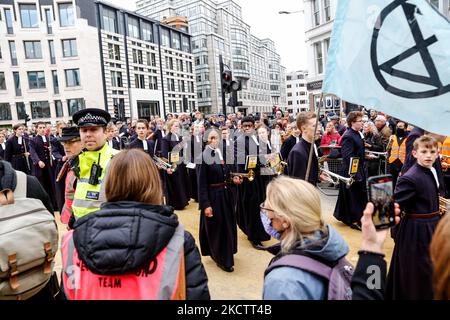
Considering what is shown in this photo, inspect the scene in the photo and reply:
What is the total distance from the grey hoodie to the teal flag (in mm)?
1301

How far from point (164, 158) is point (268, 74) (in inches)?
3866

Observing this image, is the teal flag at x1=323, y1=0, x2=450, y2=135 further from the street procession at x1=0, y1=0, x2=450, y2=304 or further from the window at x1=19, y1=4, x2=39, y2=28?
the window at x1=19, y1=4, x2=39, y2=28

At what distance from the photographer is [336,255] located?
5.24 feet

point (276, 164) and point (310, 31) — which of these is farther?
point (310, 31)

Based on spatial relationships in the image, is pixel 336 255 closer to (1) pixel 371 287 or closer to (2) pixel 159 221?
(1) pixel 371 287

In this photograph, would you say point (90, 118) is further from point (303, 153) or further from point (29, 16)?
point (29, 16)

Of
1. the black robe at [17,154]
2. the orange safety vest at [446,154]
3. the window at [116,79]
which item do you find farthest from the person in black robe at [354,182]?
the window at [116,79]

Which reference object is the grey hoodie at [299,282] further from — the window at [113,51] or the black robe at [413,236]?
the window at [113,51]

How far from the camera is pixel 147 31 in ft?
174

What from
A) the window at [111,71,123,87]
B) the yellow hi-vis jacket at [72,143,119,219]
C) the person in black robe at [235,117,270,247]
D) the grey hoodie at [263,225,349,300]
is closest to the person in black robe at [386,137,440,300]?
the grey hoodie at [263,225,349,300]

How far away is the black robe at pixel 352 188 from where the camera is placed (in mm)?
5922

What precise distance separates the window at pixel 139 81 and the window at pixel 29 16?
46.0ft

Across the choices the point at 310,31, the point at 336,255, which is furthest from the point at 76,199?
the point at 310,31

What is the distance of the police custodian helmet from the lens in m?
3.28
